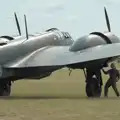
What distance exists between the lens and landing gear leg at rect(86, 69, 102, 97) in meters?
24.1

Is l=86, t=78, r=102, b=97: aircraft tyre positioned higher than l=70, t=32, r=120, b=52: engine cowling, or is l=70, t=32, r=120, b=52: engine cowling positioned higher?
l=70, t=32, r=120, b=52: engine cowling

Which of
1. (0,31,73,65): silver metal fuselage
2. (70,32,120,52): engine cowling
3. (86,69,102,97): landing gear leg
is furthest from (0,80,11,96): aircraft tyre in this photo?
(86,69,102,97): landing gear leg

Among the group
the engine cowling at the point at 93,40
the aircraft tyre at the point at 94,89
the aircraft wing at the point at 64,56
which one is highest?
the engine cowling at the point at 93,40

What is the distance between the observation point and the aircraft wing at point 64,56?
22.4 metres

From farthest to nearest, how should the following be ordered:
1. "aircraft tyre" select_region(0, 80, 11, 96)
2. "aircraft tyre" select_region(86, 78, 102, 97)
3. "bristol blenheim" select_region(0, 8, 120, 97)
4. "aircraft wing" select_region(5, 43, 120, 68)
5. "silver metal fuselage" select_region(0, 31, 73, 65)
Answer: "aircraft tyre" select_region(0, 80, 11, 96) → "aircraft tyre" select_region(86, 78, 102, 97) → "silver metal fuselage" select_region(0, 31, 73, 65) → "bristol blenheim" select_region(0, 8, 120, 97) → "aircraft wing" select_region(5, 43, 120, 68)

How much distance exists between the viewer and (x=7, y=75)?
22.4 metres

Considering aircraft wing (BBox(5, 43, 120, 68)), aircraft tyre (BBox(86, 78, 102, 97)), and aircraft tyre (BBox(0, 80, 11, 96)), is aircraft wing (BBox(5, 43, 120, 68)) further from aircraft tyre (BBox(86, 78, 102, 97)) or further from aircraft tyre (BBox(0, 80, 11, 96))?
aircraft tyre (BBox(0, 80, 11, 96))

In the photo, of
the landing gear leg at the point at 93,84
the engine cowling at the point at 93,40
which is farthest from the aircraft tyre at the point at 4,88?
the landing gear leg at the point at 93,84

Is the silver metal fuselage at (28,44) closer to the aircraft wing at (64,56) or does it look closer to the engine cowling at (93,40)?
the aircraft wing at (64,56)

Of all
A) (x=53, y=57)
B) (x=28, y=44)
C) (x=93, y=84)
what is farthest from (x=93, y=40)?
(x=28, y=44)

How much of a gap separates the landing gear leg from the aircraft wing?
1.30 metres

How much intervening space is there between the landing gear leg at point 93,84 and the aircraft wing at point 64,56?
130cm

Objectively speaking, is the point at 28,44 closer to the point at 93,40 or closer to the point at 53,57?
the point at 53,57
